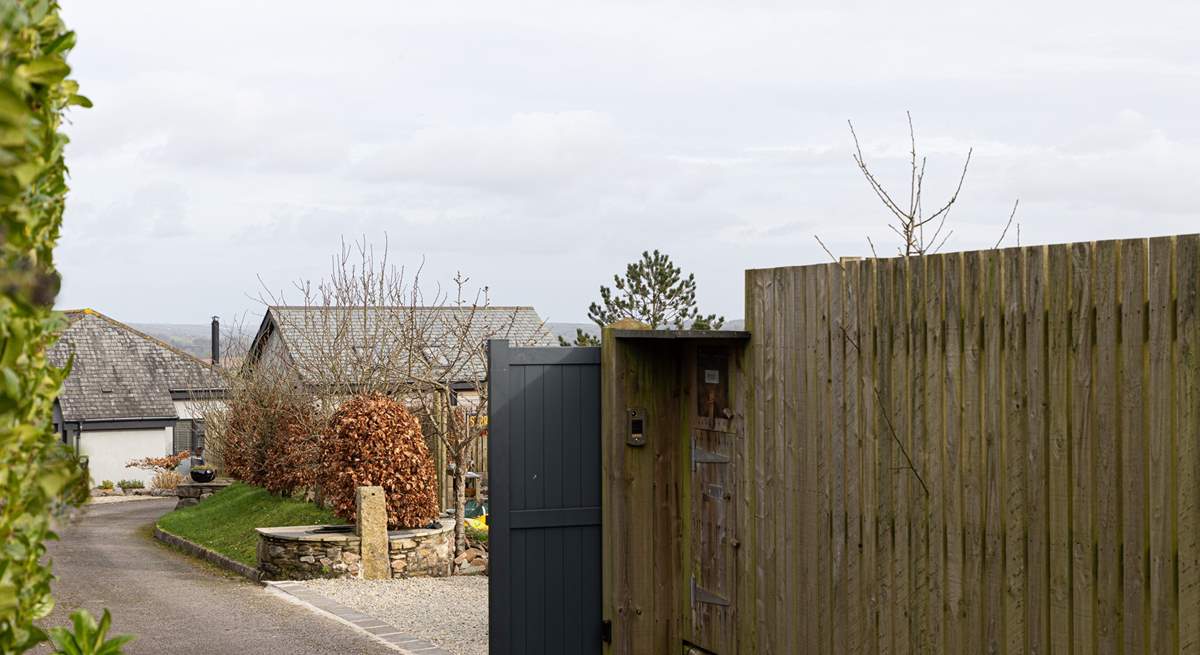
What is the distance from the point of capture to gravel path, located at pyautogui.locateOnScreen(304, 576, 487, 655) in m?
9.59

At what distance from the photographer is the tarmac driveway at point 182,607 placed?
31.4 feet

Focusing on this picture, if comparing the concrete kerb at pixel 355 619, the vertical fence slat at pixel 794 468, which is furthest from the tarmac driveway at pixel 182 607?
the vertical fence slat at pixel 794 468

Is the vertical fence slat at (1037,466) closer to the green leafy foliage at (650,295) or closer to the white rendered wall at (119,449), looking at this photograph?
the green leafy foliage at (650,295)

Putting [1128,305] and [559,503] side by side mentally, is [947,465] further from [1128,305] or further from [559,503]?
[559,503]

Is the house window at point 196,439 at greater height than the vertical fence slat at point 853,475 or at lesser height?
lesser

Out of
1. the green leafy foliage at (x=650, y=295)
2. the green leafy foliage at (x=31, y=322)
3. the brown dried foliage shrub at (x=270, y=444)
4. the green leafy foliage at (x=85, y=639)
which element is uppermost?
the green leafy foliage at (x=650, y=295)

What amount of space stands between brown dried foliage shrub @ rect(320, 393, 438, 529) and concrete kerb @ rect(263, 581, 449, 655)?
1294 mm

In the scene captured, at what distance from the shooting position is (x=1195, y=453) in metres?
4.20

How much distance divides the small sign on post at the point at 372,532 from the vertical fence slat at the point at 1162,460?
9671 millimetres

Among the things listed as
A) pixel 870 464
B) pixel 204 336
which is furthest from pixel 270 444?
pixel 204 336

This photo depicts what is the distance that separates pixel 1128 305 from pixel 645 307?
84.6 feet

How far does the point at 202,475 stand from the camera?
83.5 ft

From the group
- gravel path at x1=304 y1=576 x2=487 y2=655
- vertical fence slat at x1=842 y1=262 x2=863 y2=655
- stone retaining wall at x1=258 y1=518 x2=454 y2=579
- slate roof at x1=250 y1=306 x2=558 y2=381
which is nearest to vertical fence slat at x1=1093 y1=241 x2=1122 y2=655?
vertical fence slat at x1=842 y1=262 x2=863 y2=655

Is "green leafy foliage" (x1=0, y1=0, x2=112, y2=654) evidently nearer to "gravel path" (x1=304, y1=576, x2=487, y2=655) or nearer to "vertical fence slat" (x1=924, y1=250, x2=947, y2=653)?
"vertical fence slat" (x1=924, y1=250, x2=947, y2=653)
